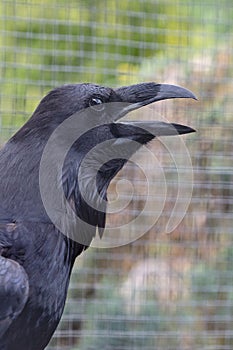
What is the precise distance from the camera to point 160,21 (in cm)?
424

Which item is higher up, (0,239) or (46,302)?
(0,239)

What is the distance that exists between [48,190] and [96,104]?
250 millimetres

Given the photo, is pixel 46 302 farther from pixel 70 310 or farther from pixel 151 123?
pixel 70 310

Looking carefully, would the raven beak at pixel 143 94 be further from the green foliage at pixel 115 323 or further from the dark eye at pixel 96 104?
the green foliage at pixel 115 323

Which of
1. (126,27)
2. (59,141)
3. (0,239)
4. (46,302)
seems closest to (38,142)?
(59,141)

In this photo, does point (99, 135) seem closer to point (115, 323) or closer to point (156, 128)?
point (156, 128)

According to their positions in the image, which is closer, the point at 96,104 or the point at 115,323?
the point at 96,104

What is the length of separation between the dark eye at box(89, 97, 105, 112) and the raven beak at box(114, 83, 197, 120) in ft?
0.22

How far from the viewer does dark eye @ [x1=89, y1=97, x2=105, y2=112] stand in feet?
7.31

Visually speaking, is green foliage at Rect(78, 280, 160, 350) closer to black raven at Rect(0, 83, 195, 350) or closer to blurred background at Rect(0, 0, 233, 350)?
blurred background at Rect(0, 0, 233, 350)

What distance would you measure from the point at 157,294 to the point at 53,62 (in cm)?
115

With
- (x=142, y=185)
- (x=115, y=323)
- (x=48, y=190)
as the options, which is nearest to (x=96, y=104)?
Answer: (x=48, y=190)

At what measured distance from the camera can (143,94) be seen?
7.59 feet

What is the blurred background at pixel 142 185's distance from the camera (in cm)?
393
